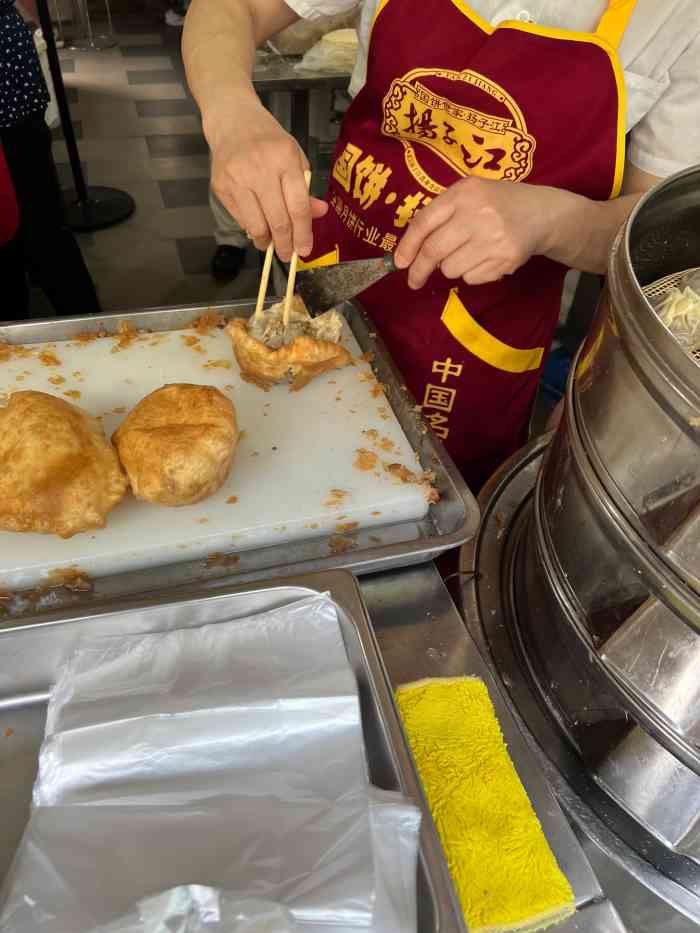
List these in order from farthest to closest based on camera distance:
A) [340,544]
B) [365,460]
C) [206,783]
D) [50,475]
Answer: [365,460] → [340,544] → [50,475] → [206,783]

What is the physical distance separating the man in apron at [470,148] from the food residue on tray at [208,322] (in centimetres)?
23

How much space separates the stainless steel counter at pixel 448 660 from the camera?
0.71 meters

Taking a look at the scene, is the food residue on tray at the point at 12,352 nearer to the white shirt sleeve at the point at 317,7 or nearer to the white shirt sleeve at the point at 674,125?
the white shirt sleeve at the point at 317,7

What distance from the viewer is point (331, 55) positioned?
8.96 ft

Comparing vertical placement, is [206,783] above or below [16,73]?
below

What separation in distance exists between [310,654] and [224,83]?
3.50 feet

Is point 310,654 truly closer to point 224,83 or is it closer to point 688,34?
point 224,83

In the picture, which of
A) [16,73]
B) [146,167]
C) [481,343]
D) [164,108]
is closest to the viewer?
[481,343]

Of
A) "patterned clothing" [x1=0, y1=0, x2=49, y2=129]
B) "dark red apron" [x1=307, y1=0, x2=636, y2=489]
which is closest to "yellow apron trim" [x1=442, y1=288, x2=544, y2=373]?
"dark red apron" [x1=307, y1=0, x2=636, y2=489]

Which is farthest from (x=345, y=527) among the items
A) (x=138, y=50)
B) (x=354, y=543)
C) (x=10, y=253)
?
(x=138, y=50)

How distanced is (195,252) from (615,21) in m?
3.10

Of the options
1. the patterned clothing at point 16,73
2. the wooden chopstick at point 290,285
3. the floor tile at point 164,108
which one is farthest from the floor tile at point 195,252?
the wooden chopstick at point 290,285

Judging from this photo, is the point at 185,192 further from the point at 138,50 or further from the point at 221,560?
the point at 221,560

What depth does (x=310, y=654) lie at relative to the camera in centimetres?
80
